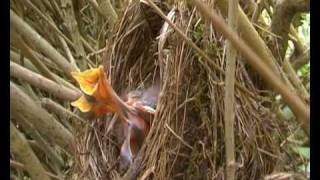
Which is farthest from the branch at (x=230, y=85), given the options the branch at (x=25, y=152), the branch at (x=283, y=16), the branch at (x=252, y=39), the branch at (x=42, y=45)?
the branch at (x=42, y=45)

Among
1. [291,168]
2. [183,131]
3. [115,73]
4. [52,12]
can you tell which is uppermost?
[52,12]

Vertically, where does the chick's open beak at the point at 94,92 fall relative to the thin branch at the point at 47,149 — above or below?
above

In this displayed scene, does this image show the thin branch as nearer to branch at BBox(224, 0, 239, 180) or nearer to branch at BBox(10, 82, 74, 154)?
branch at BBox(10, 82, 74, 154)

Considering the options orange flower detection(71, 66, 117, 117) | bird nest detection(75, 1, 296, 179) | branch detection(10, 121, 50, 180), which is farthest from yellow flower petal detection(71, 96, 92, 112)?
branch detection(10, 121, 50, 180)

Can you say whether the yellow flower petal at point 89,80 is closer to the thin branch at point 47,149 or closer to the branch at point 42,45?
the branch at point 42,45

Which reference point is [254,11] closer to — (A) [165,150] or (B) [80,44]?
(A) [165,150]

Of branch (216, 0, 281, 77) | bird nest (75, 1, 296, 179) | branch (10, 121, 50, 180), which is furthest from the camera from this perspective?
bird nest (75, 1, 296, 179)

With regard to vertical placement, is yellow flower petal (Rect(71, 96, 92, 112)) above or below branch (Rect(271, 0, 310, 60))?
below

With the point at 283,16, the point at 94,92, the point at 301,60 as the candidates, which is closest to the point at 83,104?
the point at 94,92

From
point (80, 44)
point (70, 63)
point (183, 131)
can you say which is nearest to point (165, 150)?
point (183, 131)

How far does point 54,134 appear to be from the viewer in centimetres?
139

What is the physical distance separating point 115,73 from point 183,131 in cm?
27

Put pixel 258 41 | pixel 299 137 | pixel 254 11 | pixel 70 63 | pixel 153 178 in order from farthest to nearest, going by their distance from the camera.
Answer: pixel 70 63
pixel 299 137
pixel 254 11
pixel 153 178
pixel 258 41
